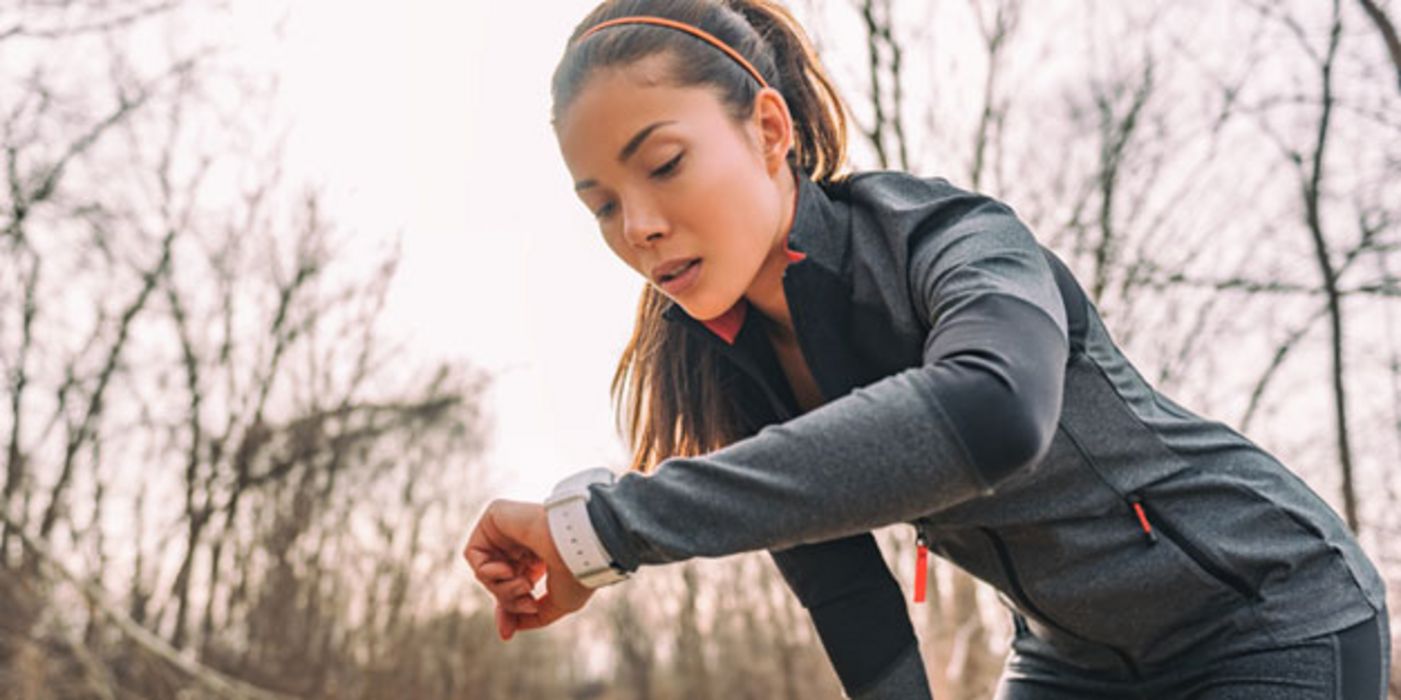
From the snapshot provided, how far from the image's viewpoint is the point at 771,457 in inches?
42.7

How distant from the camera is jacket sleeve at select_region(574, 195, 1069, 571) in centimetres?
107

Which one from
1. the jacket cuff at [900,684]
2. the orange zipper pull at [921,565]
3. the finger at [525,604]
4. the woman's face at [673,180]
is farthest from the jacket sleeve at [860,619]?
the finger at [525,604]

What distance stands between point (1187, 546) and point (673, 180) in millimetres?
770

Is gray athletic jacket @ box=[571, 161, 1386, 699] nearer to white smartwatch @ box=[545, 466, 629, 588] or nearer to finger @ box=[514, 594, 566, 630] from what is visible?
white smartwatch @ box=[545, 466, 629, 588]

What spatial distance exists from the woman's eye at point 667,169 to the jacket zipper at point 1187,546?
2.25 ft

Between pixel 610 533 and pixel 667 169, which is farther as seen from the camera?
pixel 667 169

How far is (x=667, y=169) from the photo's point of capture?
1463mm

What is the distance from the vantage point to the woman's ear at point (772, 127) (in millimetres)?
1615

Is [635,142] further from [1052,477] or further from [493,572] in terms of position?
[1052,477]

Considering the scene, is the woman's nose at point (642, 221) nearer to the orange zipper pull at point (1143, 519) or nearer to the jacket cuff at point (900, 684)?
the orange zipper pull at point (1143, 519)

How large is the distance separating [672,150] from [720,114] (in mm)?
110

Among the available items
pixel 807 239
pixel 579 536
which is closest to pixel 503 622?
pixel 579 536

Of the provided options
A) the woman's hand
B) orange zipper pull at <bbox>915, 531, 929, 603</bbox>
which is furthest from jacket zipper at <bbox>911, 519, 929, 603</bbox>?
the woman's hand

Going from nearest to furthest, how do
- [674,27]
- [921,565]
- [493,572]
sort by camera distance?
[493,572]
[674,27]
[921,565]
